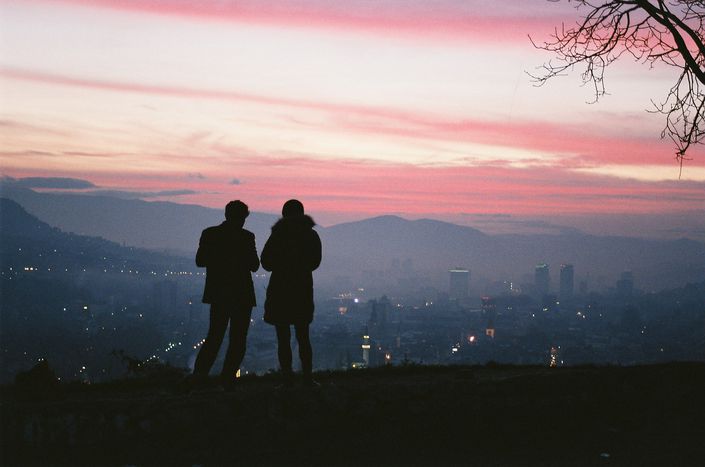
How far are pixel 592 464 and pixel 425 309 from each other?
87.4 m

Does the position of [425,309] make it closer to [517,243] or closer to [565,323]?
[565,323]

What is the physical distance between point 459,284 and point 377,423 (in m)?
120

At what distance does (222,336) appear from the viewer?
993 cm

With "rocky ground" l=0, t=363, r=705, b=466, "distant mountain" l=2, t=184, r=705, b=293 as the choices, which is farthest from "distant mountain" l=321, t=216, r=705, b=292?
"rocky ground" l=0, t=363, r=705, b=466

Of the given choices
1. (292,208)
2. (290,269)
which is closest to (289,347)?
(290,269)

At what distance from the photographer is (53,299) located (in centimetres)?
7675

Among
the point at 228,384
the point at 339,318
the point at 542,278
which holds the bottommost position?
the point at 339,318

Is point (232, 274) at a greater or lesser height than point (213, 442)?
greater

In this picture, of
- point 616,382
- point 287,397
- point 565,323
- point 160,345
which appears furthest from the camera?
point 565,323

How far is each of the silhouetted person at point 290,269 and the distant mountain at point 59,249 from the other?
278 ft

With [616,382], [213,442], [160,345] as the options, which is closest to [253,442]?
[213,442]

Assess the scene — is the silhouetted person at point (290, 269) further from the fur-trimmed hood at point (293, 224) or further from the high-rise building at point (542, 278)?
the high-rise building at point (542, 278)

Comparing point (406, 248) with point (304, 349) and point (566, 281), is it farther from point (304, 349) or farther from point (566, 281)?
point (304, 349)

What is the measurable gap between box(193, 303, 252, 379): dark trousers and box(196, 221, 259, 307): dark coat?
0.35 feet
